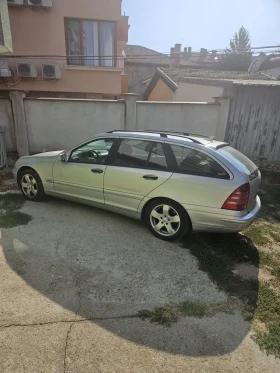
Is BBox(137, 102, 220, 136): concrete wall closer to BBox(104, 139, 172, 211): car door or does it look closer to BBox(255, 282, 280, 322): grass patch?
BBox(104, 139, 172, 211): car door

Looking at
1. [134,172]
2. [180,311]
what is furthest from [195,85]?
[180,311]

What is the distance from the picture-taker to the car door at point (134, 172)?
3816 millimetres

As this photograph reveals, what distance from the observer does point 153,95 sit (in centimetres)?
1973

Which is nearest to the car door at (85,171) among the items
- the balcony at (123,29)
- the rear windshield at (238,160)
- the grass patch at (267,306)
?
the rear windshield at (238,160)

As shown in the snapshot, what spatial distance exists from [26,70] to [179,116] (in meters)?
6.65

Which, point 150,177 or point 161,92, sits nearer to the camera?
point 150,177

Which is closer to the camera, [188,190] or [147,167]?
[188,190]

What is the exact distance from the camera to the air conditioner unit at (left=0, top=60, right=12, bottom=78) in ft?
32.3

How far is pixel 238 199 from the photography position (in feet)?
10.9

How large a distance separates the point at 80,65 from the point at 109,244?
9.36 metres

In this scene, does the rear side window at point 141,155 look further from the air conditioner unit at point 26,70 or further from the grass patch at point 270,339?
the air conditioner unit at point 26,70

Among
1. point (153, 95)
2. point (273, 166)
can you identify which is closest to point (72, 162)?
point (273, 166)

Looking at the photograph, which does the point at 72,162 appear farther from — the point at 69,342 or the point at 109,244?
the point at 69,342

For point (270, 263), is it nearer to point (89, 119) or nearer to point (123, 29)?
point (89, 119)
